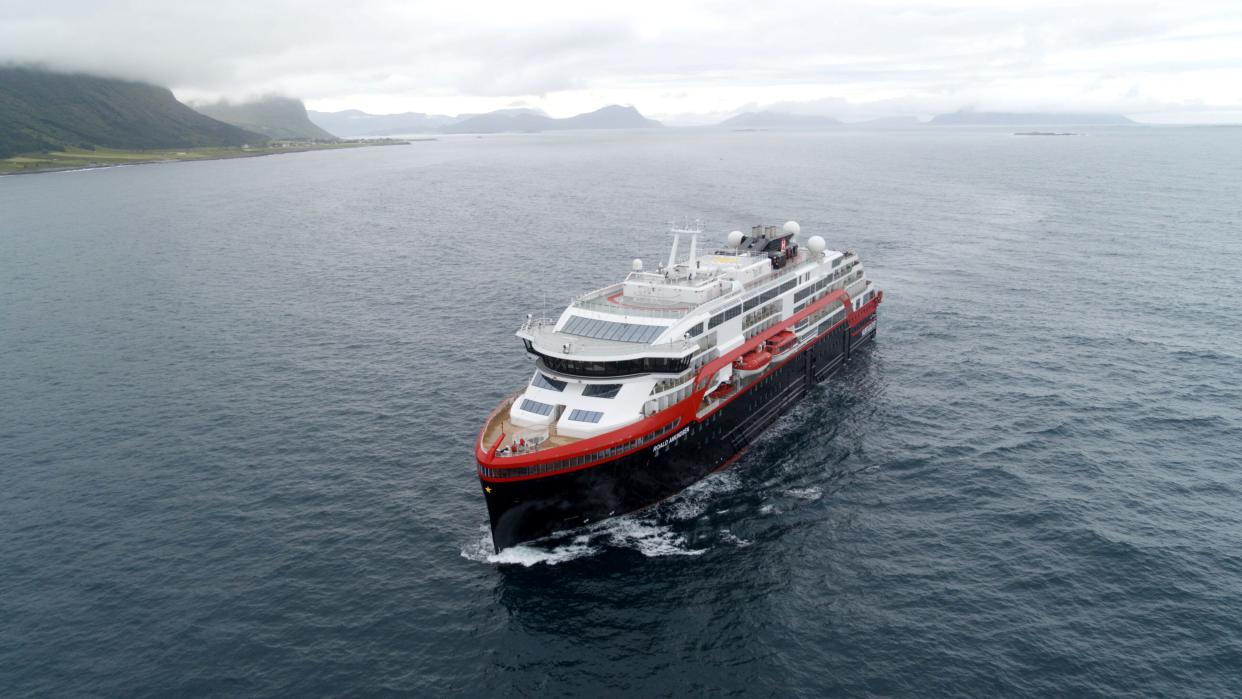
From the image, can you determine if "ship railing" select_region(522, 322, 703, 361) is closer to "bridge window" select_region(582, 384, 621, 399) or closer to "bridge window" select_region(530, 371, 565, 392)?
"bridge window" select_region(582, 384, 621, 399)

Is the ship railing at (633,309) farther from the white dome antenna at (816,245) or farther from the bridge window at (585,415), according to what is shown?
the white dome antenna at (816,245)

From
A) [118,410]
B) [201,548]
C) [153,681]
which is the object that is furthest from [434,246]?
[153,681]

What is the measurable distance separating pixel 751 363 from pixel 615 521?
19057mm

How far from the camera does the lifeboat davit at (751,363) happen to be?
206 ft

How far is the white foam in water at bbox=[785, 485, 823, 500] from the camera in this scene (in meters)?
56.5

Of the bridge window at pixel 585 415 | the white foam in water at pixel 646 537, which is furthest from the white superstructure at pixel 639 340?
the white foam in water at pixel 646 537

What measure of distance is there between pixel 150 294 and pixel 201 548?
78.3 meters

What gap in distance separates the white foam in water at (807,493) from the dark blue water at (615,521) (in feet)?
1.07

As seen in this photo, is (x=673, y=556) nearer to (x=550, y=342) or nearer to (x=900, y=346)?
(x=550, y=342)

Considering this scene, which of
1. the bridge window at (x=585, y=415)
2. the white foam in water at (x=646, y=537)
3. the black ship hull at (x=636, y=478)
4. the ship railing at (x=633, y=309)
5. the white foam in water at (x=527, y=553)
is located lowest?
the white foam in water at (x=646, y=537)

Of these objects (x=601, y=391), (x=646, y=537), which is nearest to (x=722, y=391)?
(x=601, y=391)

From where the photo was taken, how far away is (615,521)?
174 feet

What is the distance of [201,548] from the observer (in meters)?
49.9

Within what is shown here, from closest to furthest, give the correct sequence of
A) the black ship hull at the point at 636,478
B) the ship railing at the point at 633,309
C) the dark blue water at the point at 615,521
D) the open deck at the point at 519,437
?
the dark blue water at the point at 615,521
the black ship hull at the point at 636,478
the open deck at the point at 519,437
the ship railing at the point at 633,309
